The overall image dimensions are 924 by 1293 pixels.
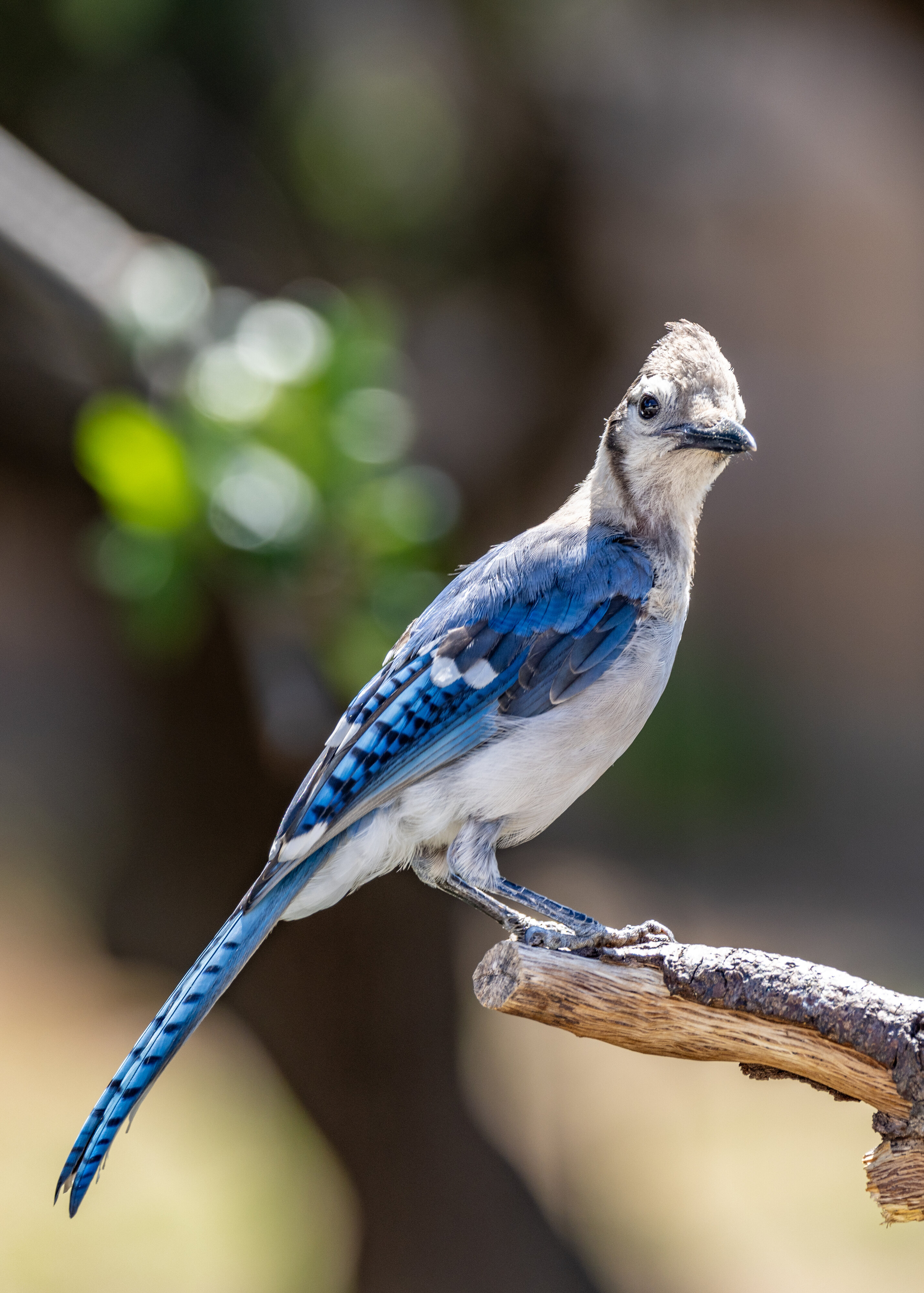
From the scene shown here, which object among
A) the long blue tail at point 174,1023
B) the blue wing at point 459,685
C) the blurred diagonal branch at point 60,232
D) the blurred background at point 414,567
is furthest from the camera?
the blurred diagonal branch at point 60,232

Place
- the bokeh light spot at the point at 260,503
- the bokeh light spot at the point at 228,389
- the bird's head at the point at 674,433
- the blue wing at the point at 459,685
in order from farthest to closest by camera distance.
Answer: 1. the bokeh light spot at the point at 228,389
2. the bokeh light spot at the point at 260,503
3. the bird's head at the point at 674,433
4. the blue wing at the point at 459,685

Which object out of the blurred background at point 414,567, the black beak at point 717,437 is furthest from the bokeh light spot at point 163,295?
the black beak at point 717,437

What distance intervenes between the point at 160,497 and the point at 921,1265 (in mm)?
3608

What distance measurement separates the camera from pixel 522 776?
200 centimetres

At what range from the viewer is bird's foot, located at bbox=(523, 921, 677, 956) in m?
1.83

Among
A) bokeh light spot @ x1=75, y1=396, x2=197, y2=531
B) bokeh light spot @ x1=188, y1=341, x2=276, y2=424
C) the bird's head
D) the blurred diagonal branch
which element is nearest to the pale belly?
the bird's head

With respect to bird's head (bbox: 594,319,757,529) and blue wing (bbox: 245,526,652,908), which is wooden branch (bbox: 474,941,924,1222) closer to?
blue wing (bbox: 245,526,652,908)

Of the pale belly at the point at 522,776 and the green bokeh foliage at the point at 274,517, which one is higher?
the green bokeh foliage at the point at 274,517

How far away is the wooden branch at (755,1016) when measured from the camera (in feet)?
5.14

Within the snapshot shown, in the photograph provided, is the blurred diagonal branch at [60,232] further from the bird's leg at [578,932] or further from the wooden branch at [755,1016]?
the wooden branch at [755,1016]

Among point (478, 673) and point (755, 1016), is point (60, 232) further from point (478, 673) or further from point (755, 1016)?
point (755, 1016)

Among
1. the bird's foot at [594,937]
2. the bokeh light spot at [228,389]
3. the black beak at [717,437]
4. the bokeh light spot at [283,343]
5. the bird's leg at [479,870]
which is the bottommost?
the bird's foot at [594,937]

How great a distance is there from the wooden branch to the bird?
121 mm

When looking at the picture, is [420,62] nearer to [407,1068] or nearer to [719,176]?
[719,176]
